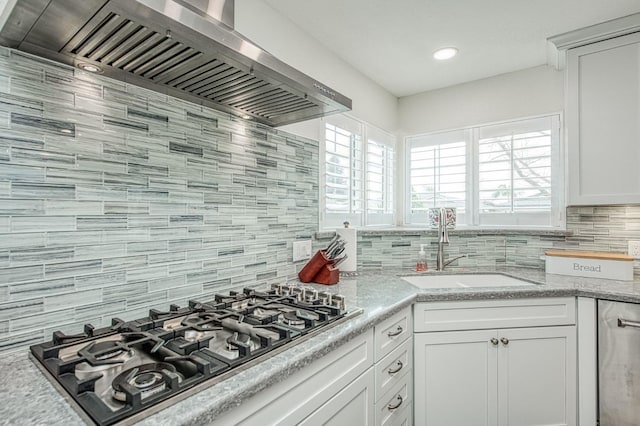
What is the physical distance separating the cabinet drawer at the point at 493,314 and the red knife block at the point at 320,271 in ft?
1.51

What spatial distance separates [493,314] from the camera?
68.5 inches

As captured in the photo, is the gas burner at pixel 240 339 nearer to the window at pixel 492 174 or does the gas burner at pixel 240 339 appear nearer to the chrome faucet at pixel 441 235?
the chrome faucet at pixel 441 235

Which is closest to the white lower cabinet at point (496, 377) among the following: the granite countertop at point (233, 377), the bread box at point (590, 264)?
the granite countertop at point (233, 377)

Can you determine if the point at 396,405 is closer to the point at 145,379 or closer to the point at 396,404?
the point at 396,404

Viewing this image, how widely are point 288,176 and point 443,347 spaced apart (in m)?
1.21

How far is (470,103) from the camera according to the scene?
8.71 ft

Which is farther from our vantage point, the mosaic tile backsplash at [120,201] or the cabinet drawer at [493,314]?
the cabinet drawer at [493,314]

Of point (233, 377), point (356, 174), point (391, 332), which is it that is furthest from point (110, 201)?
point (356, 174)

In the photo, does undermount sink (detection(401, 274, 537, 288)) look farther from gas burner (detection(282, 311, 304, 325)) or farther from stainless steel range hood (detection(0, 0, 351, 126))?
stainless steel range hood (detection(0, 0, 351, 126))

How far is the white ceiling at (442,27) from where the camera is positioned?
1715 millimetres

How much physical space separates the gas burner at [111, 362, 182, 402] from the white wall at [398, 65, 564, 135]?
2.63 metres

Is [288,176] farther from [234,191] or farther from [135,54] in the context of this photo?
[135,54]

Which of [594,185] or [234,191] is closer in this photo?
[234,191]

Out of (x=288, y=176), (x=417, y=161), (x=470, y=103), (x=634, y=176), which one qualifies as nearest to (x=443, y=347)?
(x=288, y=176)
